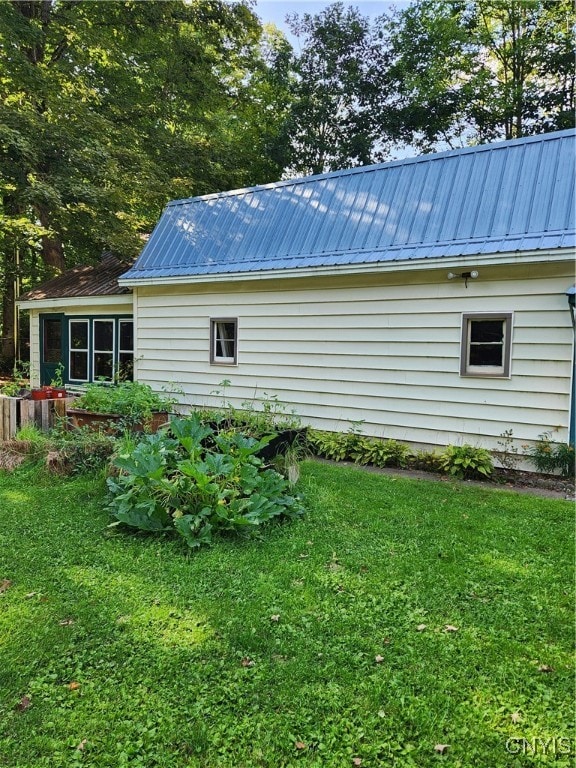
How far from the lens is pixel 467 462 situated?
19.5 ft

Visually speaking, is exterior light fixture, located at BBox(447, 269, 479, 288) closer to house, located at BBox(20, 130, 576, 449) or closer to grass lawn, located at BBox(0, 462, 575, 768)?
house, located at BBox(20, 130, 576, 449)

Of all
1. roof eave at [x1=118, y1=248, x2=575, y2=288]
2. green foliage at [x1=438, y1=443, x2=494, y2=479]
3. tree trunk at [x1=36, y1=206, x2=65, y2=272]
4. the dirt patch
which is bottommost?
the dirt patch

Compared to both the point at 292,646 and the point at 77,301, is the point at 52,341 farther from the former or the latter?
the point at 292,646

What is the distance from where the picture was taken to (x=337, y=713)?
2.12 metres

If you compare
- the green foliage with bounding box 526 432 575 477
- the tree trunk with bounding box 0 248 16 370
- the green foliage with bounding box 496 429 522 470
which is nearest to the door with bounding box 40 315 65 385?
the tree trunk with bounding box 0 248 16 370

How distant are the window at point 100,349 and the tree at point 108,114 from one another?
3149 mm

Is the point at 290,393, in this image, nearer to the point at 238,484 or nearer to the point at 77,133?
the point at 238,484

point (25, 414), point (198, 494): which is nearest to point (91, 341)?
point (25, 414)

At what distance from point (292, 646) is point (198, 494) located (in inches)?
67.4

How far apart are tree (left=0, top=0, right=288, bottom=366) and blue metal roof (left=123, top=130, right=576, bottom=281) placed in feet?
17.3

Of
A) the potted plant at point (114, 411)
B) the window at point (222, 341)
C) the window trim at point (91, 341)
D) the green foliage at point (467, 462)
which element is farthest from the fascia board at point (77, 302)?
the green foliage at point (467, 462)

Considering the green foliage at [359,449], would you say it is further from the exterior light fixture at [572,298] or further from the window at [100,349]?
the window at [100,349]

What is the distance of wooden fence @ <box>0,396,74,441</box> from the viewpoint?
21.7 feet

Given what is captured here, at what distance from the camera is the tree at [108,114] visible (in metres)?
12.7
